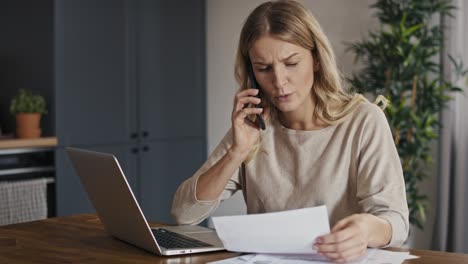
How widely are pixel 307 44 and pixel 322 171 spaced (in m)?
0.36

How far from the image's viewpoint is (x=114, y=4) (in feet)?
14.6

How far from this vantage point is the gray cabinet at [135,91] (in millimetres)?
4164

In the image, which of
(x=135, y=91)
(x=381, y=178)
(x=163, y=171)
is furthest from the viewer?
(x=163, y=171)

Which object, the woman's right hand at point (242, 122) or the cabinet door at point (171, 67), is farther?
the cabinet door at point (171, 67)

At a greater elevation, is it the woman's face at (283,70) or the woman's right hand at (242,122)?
the woman's face at (283,70)

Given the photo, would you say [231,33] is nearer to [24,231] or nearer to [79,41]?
[79,41]

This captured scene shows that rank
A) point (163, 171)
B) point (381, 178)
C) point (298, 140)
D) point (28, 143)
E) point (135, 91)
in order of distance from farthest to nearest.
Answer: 1. point (163, 171)
2. point (135, 91)
3. point (28, 143)
4. point (298, 140)
5. point (381, 178)

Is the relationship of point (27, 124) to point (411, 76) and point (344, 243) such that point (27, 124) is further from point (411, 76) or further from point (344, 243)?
point (344, 243)

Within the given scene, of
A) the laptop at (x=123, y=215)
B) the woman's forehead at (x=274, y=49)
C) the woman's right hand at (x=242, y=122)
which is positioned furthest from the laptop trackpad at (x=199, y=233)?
the woman's forehead at (x=274, y=49)

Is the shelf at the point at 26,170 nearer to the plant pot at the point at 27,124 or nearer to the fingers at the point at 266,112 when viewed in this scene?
the plant pot at the point at 27,124

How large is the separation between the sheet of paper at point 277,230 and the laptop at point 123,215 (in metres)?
0.14

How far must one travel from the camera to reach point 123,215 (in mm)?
1764

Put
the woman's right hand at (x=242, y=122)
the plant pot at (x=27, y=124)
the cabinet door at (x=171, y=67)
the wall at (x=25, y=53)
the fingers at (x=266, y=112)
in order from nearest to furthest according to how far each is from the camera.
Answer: the woman's right hand at (x=242, y=122)
the fingers at (x=266, y=112)
the plant pot at (x=27, y=124)
the wall at (x=25, y=53)
the cabinet door at (x=171, y=67)

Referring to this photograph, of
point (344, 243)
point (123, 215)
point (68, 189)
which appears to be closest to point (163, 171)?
point (68, 189)
